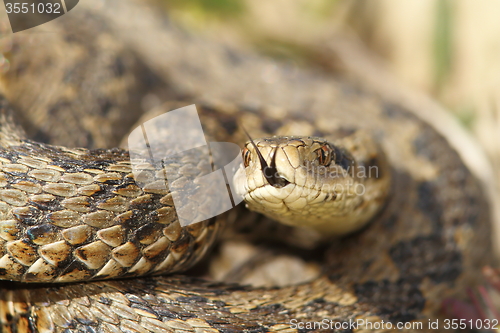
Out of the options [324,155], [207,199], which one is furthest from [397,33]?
[207,199]

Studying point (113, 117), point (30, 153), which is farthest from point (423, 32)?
point (30, 153)

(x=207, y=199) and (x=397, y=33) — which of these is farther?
(x=397, y=33)

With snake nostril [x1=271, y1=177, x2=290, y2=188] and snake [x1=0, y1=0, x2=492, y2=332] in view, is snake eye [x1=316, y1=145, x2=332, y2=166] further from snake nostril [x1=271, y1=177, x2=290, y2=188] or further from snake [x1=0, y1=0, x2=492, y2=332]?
snake nostril [x1=271, y1=177, x2=290, y2=188]

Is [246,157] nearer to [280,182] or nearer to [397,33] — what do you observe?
[280,182]

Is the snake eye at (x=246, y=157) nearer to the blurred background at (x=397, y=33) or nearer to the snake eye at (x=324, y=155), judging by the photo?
the snake eye at (x=324, y=155)

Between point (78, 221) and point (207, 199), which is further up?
point (207, 199)

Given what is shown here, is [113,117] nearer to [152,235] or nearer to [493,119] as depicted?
[152,235]

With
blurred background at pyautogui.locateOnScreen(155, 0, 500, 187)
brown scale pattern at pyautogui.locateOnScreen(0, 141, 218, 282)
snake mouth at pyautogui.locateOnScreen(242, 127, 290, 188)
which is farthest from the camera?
blurred background at pyautogui.locateOnScreen(155, 0, 500, 187)

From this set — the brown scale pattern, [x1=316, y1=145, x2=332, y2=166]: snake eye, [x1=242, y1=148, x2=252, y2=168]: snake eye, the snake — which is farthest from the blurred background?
the brown scale pattern
